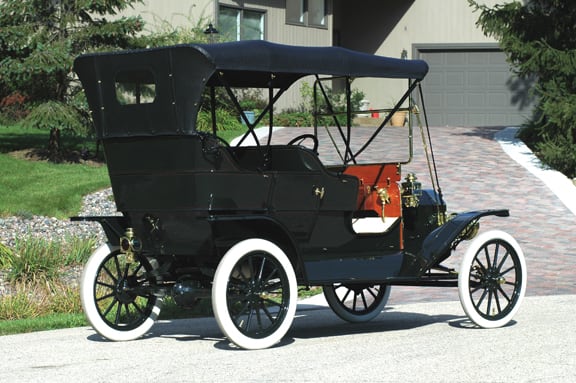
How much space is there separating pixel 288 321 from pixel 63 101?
14.3m

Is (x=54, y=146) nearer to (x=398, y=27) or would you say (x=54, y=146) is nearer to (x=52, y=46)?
(x=52, y=46)

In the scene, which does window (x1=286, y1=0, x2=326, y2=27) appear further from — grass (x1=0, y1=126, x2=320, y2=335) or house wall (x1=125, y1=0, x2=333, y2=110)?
grass (x1=0, y1=126, x2=320, y2=335)

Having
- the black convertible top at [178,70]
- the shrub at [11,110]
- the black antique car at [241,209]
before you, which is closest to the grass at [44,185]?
the shrub at [11,110]

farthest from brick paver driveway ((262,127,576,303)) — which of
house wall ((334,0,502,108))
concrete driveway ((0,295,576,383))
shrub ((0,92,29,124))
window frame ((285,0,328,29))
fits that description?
house wall ((334,0,502,108))

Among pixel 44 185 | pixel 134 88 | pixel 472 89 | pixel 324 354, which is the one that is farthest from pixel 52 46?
pixel 472 89

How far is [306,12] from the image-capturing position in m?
34.1

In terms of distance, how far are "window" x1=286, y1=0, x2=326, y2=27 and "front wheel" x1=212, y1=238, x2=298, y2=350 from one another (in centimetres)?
2525

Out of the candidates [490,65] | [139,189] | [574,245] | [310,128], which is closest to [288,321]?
[139,189]

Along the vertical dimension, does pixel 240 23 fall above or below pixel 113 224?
above

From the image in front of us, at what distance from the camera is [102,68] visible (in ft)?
29.2

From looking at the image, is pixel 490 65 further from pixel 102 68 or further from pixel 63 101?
pixel 102 68

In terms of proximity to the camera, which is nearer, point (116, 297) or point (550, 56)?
point (116, 297)

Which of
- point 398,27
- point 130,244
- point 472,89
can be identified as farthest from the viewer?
point 398,27

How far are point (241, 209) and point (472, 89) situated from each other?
2763cm
